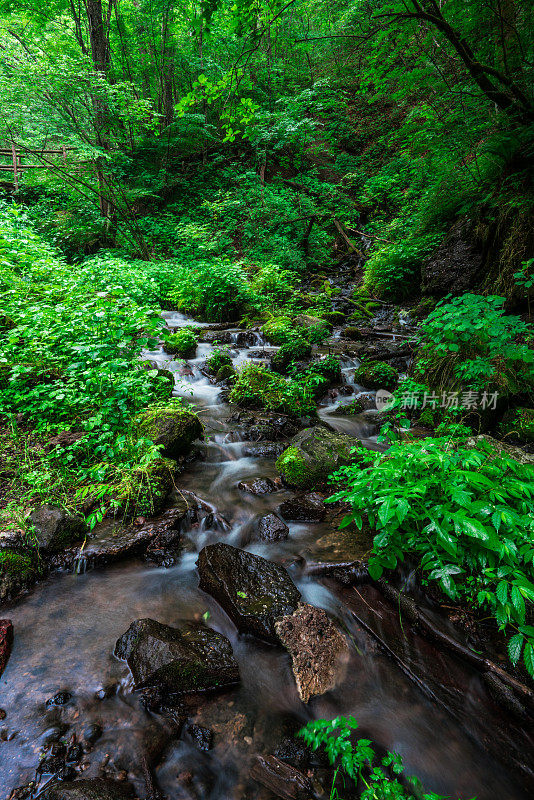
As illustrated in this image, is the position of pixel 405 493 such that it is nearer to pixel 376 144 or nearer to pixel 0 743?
pixel 0 743

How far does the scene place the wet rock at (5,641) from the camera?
89.6 inches

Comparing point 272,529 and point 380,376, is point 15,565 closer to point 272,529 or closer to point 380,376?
point 272,529

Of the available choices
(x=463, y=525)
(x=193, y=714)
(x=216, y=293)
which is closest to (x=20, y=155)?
(x=216, y=293)

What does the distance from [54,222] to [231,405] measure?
11837 mm

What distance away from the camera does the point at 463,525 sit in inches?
80.5

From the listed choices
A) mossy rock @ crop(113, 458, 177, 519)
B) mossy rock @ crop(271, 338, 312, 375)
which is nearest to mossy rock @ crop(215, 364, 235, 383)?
mossy rock @ crop(271, 338, 312, 375)

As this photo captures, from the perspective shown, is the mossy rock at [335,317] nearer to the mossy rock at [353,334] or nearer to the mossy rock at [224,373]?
the mossy rock at [353,334]

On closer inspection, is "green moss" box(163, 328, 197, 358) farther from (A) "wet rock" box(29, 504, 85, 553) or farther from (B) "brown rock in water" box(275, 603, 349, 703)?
(B) "brown rock in water" box(275, 603, 349, 703)

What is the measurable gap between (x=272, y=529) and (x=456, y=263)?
284 inches

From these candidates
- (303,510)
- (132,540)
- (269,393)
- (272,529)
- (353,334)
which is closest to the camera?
(132,540)

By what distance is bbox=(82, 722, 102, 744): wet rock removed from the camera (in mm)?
1909

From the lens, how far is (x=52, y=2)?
13.9 m

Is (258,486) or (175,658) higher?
(175,658)

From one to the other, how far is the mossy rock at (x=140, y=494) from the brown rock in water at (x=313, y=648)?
5.48ft
